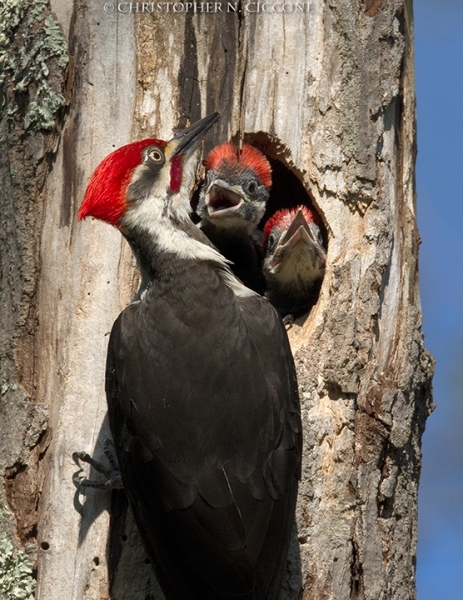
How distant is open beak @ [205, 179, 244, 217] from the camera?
20.0ft

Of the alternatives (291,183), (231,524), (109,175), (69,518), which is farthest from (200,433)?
(291,183)

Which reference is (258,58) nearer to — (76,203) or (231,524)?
(76,203)

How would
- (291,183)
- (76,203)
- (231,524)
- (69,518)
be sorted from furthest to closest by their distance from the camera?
(291,183) → (76,203) → (69,518) → (231,524)

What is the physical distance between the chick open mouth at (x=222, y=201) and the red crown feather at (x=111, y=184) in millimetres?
1019

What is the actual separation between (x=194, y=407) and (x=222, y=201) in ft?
6.22

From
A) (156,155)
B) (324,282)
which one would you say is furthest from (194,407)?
(156,155)

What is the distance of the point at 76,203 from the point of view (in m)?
5.29

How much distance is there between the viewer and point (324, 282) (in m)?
5.43

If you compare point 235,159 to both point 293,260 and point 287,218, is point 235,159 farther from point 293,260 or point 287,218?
point 293,260

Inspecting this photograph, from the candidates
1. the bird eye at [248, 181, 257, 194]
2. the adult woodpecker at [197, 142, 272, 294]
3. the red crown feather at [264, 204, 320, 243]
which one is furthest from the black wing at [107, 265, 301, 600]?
the bird eye at [248, 181, 257, 194]

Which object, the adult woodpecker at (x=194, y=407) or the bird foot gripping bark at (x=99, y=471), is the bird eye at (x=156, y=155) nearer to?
the adult woodpecker at (x=194, y=407)

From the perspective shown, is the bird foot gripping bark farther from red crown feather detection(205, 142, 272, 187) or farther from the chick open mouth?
the chick open mouth

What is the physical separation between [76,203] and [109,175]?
1.15ft

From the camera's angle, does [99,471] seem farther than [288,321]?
No
